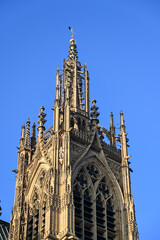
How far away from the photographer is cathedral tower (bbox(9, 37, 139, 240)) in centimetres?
5384

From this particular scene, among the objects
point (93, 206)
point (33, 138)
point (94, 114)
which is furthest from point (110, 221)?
point (33, 138)

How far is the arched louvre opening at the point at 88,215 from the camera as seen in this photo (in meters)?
53.7

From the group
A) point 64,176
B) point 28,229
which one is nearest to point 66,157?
point 64,176

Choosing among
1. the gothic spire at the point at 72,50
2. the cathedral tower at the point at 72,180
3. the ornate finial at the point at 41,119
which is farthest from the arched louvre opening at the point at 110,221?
the gothic spire at the point at 72,50

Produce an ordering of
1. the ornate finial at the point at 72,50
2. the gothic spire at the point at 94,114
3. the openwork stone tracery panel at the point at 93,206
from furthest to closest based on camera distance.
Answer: the ornate finial at the point at 72,50 → the gothic spire at the point at 94,114 → the openwork stone tracery panel at the point at 93,206

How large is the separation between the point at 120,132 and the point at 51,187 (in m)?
10.8

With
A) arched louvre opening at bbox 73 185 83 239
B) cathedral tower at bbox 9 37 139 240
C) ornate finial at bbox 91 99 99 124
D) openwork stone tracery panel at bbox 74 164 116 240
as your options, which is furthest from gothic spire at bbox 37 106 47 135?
arched louvre opening at bbox 73 185 83 239

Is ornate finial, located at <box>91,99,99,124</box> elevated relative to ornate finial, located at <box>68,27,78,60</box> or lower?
lower

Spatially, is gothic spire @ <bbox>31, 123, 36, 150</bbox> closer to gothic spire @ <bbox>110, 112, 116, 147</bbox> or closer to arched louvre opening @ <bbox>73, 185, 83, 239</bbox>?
gothic spire @ <bbox>110, 112, 116, 147</bbox>

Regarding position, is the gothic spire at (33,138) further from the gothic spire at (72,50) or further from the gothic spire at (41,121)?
the gothic spire at (72,50)

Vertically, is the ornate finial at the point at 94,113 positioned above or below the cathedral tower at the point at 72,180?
above

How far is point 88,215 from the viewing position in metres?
54.9

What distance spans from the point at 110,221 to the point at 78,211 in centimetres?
313

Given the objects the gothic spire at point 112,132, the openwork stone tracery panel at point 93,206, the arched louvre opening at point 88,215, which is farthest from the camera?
the gothic spire at point 112,132
